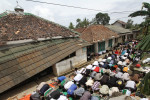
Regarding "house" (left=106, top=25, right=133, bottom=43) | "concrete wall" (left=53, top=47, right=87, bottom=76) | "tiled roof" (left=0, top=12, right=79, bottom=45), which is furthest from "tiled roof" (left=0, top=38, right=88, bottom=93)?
"house" (left=106, top=25, right=133, bottom=43)

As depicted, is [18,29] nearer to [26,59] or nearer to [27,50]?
[27,50]

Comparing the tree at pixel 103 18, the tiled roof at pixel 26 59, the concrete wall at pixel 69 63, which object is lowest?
the concrete wall at pixel 69 63

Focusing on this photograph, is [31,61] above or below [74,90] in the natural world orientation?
above

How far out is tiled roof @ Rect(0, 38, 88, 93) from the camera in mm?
4828

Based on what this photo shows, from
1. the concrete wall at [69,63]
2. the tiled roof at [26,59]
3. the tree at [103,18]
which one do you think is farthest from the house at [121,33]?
the tree at [103,18]

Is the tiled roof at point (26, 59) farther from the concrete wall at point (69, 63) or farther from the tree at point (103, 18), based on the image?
the tree at point (103, 18)

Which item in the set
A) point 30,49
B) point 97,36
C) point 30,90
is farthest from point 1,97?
point 97,36

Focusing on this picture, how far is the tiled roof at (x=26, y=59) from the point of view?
15.8 ft

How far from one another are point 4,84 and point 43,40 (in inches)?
170

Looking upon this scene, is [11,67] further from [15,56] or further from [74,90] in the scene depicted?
[74,90]

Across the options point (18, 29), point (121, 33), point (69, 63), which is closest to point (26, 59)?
point (18, 29)

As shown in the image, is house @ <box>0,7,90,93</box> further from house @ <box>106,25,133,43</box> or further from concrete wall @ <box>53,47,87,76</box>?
house @ <box>106,25,133,43</box>

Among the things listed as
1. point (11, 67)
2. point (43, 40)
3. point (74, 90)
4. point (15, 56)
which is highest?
point (43, 40)

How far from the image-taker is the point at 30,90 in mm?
6426
